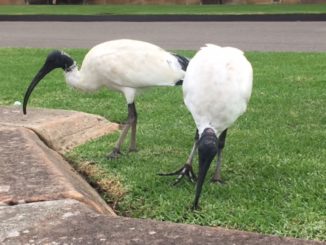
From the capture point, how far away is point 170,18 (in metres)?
20.8

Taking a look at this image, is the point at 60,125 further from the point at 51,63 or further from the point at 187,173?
the point at 187,173

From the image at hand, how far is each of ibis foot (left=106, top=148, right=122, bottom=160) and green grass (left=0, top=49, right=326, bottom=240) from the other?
61 mm

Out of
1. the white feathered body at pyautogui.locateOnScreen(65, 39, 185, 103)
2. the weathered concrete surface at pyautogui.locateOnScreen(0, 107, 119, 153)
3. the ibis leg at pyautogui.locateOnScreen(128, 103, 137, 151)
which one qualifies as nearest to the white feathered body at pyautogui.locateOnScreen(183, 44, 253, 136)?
the white feathered body at pyautogui.locateOnScreen(65, 39, 185, 103)

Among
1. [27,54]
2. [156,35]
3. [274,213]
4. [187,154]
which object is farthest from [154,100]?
[156,35]

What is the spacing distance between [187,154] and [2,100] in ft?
9.92

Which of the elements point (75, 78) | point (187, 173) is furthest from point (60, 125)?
point (187, 173)

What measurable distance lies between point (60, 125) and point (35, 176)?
169cm

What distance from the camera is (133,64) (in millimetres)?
5215

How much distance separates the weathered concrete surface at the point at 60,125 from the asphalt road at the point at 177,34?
22.7 feet

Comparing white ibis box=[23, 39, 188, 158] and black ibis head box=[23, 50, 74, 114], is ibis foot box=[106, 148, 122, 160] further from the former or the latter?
black ibis head box=[23, 50, 74, 114]

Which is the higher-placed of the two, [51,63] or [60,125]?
[51,63]

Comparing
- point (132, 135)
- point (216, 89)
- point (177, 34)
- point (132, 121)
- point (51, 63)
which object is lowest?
point (177, 34)

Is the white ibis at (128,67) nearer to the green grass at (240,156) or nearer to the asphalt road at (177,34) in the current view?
the green grass at (240,156)

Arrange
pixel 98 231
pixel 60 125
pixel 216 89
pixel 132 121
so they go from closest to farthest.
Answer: pixel 98 231, pixel 216 89, pixel 132 121, pixel 60 125
